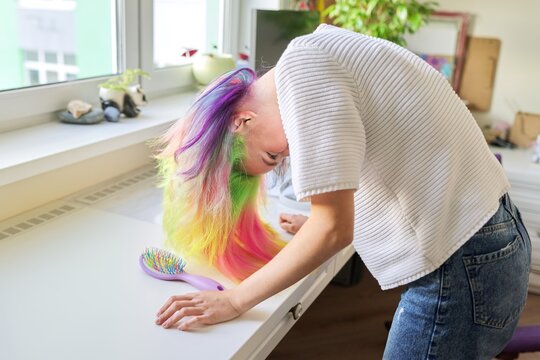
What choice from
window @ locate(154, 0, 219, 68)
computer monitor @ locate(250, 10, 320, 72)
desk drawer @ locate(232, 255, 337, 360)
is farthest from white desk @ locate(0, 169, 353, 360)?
window @ locate(154, 0, 219, 68)

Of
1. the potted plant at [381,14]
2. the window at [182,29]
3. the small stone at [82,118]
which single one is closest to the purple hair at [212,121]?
the small stone at [82,118]

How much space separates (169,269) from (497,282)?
0.55m

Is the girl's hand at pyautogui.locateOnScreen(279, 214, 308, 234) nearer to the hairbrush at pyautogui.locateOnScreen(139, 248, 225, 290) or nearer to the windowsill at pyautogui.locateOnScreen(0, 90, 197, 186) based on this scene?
the hairbrush at pyautogui.locateOnScreen(139, 248, 225, 290)

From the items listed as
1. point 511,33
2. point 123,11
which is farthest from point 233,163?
point 511,33

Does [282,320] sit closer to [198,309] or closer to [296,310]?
[296,310]

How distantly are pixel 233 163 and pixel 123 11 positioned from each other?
0.96 m

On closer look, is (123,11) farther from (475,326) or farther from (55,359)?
(475,326)

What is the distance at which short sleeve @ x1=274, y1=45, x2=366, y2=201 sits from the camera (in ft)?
2.37

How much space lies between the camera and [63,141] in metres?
1.33

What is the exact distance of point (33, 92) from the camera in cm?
143

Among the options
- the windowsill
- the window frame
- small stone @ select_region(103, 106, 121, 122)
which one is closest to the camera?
the windowsill

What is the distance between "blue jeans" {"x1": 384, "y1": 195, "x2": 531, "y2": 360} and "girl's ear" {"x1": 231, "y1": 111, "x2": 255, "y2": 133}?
0.37 m

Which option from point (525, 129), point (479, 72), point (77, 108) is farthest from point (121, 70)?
point (525, 129)

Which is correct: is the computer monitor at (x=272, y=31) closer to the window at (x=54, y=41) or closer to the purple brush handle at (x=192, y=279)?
the window at (x=54, y=41)
